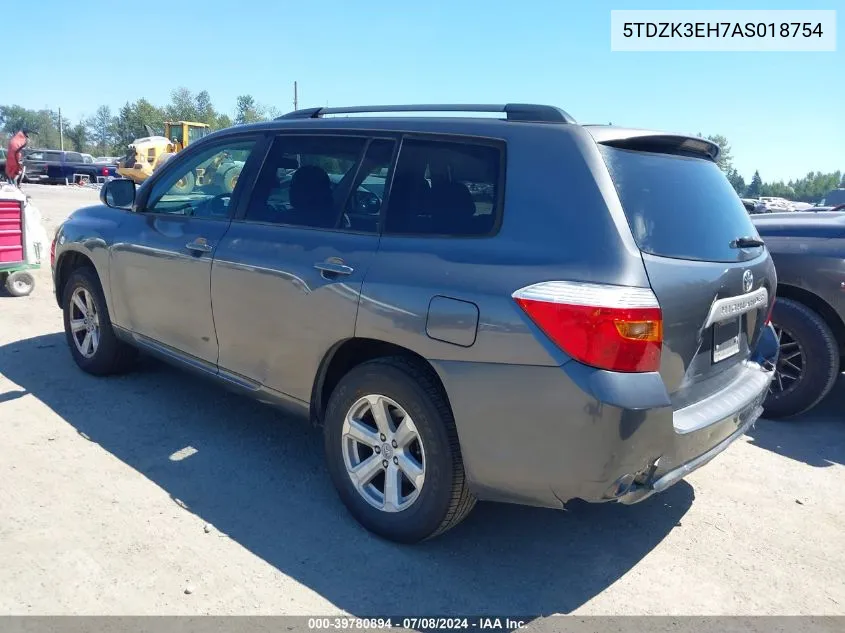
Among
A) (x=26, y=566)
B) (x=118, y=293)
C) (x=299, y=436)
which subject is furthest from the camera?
(x=118, y=293)

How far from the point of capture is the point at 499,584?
2904mm

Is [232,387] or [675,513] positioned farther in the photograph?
[232,387]

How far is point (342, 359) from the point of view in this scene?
11.0 feet

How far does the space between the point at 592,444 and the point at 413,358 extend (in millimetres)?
879

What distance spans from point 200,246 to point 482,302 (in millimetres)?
1993

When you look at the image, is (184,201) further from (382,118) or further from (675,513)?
(675,513)

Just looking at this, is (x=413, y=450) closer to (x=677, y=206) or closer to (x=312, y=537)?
(x=312, y=537)

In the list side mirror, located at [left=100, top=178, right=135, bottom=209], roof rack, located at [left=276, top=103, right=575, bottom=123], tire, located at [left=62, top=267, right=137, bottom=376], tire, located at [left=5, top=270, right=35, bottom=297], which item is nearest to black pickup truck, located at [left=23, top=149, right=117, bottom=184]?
tire, located at [left=5, top=270, right=35, bottom=297]

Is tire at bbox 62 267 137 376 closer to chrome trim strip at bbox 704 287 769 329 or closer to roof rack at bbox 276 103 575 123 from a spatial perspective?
roof rack at bbox 276 103 575 123

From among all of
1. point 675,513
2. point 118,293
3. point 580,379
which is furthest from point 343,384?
point 118,293

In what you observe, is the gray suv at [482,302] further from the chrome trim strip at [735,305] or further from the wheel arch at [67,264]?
the wheel arch at [67,264]

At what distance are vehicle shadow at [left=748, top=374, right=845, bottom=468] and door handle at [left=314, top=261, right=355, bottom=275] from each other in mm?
3085

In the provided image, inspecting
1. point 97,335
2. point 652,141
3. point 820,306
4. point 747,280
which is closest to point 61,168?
point 97,335

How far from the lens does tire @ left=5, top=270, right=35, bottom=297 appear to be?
770 centimetres
